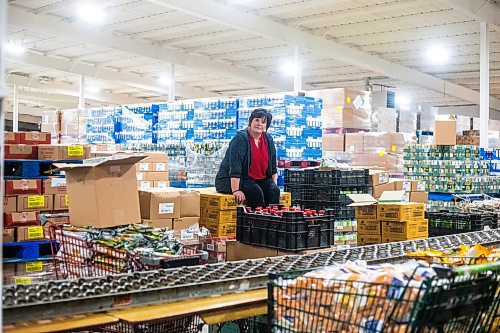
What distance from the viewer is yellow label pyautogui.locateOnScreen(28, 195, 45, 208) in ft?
22.9

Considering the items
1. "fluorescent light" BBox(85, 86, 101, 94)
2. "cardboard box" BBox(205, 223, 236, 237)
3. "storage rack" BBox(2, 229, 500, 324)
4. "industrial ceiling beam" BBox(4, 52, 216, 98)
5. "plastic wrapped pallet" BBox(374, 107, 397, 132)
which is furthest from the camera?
"fluorescent light" BBox(85, 86, 101, 94)

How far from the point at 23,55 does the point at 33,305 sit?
15752 millimetres

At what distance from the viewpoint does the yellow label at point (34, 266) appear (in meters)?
6.70

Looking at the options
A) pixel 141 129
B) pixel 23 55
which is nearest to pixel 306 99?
pixel 141 129

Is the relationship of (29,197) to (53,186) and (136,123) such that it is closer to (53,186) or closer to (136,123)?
(53,186)

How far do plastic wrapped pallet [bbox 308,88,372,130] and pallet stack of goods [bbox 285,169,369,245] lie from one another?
13.6ft

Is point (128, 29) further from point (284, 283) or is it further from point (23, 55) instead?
point (284, 283)

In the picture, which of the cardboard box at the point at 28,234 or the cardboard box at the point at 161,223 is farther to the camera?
the cardboard box at the point at 28,234

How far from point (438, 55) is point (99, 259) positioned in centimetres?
1342

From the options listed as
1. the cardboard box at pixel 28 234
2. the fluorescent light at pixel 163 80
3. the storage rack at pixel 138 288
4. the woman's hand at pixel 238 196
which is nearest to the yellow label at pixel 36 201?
the cardboard box at pixel 28 234

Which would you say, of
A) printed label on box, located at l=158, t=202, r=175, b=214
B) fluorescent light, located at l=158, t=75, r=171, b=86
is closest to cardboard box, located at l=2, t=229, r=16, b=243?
printed label on box, located at l=158, t=202, r=175, b=214

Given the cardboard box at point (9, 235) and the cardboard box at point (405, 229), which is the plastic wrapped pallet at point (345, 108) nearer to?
the cardboard box at point (405, 229)

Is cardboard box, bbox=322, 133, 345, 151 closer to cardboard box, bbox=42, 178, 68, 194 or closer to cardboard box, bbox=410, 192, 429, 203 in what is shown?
cardboard box, bbox=410, 192, 429, 203

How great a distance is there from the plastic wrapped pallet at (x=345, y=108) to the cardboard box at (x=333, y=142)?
0.27 m
